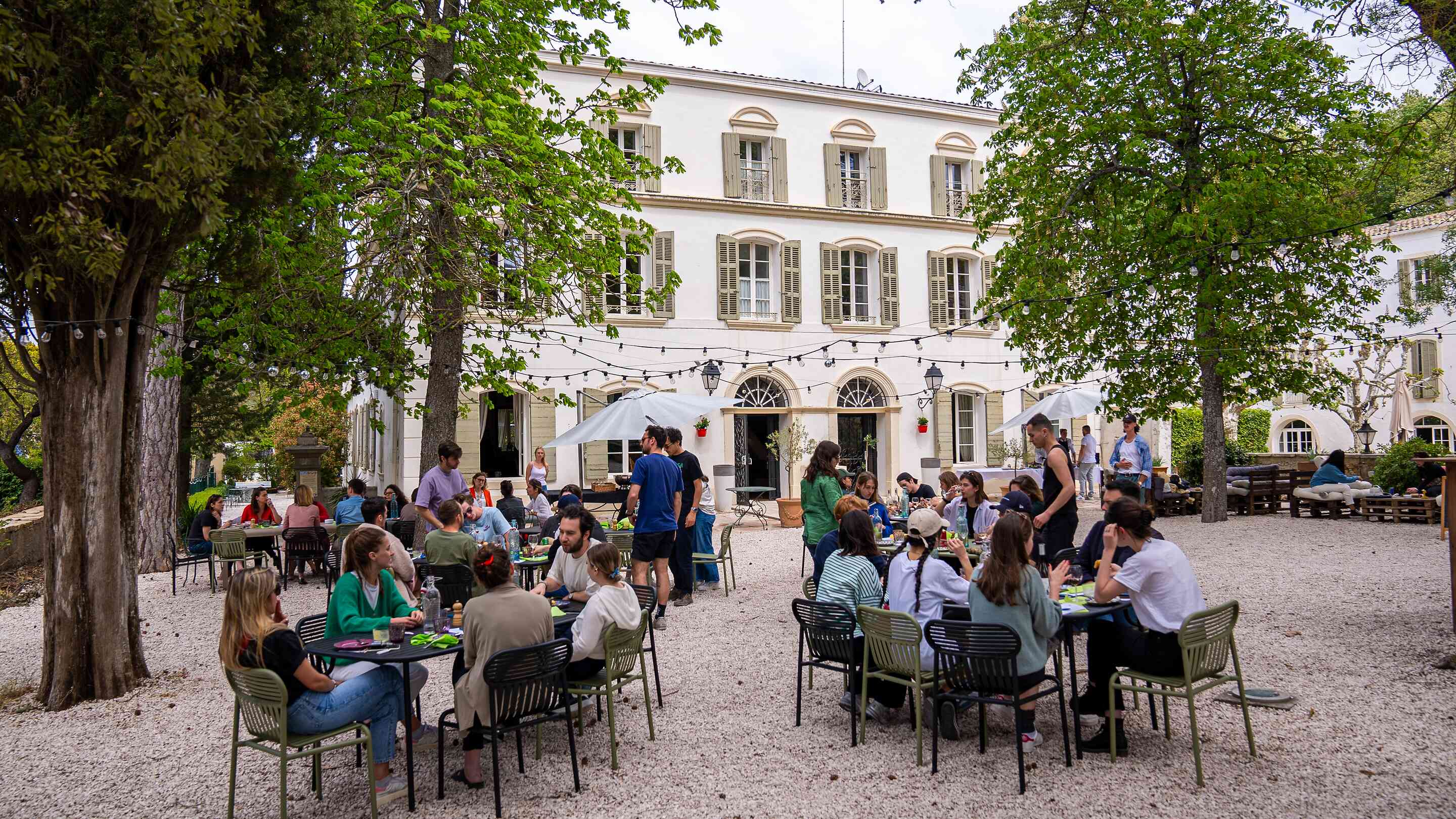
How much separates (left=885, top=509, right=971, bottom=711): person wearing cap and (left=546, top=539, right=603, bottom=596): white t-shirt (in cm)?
174

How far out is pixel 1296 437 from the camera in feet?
99.9

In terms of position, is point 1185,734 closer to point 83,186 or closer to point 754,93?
point 83,186

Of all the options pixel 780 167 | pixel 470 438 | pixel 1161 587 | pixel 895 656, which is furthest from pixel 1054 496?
pixel 780 167

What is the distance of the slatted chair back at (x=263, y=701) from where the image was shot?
3662mm

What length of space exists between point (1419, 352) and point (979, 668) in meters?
30.5

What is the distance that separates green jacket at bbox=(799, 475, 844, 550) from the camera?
738 cm

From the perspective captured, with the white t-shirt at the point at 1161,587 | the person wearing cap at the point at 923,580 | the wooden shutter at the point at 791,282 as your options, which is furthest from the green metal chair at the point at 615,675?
the wooden shutter at the point at 791,282

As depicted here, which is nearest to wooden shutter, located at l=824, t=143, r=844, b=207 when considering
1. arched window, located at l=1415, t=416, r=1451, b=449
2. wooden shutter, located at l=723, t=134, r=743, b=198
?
wooden shutter, located at l=723, t=134, r=743, b=198

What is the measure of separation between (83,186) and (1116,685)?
19.2 feet

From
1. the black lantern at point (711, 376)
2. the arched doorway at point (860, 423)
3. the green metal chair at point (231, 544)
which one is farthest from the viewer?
the arched doorway at point (860, 423)

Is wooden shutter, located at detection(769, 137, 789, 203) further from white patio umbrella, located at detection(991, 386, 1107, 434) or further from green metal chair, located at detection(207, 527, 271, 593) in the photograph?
green metal chair, located at detection(207, 527, 271, 593)

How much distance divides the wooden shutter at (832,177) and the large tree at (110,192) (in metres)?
14.3

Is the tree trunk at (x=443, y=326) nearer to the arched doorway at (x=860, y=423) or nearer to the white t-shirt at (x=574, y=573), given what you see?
the white t-shirt at (x=574, y=573)

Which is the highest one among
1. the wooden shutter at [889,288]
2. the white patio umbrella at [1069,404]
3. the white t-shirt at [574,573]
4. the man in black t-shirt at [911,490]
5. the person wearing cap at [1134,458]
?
the wooden shutter at [889,288]
